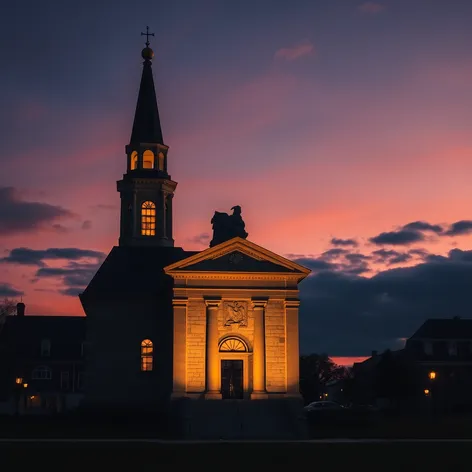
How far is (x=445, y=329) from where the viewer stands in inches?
4085

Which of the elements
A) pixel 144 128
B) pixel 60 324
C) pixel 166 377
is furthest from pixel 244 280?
pixel 60 324

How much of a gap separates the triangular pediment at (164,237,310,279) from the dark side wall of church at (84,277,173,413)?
611cm

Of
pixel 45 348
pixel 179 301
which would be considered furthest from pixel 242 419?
pixel 45 348

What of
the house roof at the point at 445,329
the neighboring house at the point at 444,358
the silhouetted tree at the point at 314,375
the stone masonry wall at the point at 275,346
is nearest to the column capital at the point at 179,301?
the stone masonry wall at the point at 275,346

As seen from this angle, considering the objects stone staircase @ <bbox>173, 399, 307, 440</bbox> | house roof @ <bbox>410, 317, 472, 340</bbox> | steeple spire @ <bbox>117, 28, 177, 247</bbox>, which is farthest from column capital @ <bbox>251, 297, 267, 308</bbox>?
house roof @ <bbox>410, 317, 472, 340</bbox>

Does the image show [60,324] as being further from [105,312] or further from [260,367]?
[260,367]

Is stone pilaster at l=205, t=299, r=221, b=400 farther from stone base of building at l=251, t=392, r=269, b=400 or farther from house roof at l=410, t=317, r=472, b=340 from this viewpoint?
house roof at l=410, t=317, r=472, b=340

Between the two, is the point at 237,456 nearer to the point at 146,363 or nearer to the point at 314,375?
the point at 146,363

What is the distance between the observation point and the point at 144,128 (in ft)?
250

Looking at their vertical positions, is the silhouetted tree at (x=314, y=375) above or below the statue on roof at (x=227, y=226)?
below

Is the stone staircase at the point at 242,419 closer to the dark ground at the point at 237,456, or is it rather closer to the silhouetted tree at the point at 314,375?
the dark ground at the point at 237,456

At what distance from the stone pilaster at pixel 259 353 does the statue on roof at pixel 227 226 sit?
20.9 feet

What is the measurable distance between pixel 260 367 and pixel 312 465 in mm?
29372

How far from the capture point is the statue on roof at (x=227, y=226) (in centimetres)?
6769
